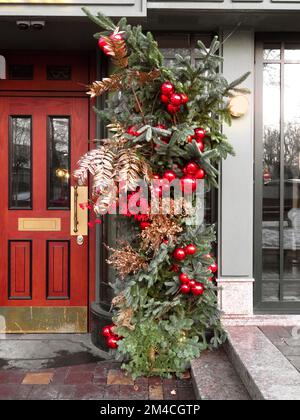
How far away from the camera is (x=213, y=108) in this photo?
4.46 metres

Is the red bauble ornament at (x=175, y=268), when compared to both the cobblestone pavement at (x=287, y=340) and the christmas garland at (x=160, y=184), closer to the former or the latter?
the christmas garland at (x=160, y=184)

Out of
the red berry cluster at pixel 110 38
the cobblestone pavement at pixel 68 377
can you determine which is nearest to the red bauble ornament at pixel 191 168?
the red berry cluster at pixel 110 38

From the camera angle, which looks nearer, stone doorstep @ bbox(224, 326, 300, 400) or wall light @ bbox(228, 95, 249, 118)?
stone doorstep @ bbox(224, 326, 300, 400)

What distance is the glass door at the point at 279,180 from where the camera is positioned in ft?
17.0

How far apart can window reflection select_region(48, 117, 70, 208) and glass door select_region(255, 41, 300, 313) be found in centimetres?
208

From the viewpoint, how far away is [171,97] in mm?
4156

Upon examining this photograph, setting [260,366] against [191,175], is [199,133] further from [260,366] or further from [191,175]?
[260,366]

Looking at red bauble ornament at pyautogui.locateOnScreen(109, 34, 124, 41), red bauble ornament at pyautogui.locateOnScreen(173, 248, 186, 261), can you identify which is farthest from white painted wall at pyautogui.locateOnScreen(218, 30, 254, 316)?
red bauble ornament at pyautogui.locateOnScreen(109, 34, 124, 41)

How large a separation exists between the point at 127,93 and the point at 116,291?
1694 millimetres

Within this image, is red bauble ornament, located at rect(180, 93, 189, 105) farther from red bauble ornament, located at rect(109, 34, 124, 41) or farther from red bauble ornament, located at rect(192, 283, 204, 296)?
red bauble ornament, located at rect(192, 283, 204, 296)

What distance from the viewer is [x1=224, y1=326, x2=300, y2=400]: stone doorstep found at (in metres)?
3.49

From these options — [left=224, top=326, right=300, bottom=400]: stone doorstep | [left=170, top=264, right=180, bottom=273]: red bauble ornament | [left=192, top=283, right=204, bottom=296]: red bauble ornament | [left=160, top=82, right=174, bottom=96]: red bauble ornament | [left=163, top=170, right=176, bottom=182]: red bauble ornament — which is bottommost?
[left=224, top=326, right=300, bottom=400]: stone doorstep

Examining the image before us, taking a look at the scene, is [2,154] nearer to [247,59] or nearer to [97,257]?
[97,257]

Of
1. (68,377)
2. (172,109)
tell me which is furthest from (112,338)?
(172,109)
